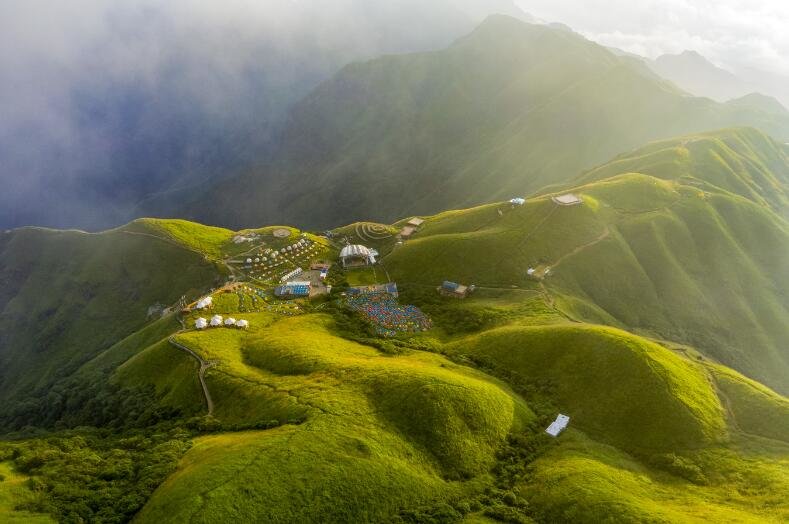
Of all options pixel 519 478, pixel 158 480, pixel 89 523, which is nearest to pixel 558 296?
pixel 519 478

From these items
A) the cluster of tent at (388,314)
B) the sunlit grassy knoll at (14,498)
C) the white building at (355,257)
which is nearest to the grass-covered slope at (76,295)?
the white building at (355,257)

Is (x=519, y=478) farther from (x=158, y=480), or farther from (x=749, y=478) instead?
(x=158, y=480)

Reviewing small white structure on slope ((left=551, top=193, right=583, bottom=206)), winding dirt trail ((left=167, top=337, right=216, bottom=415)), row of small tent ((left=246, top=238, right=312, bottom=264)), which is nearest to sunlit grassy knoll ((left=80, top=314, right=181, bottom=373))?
winding dirt trail ((left=167, top=337, right=216, bottom=415))

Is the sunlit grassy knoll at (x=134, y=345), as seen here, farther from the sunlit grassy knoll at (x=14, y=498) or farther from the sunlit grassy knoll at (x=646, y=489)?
the sunlit grassy knoll at (x=646, y=489)

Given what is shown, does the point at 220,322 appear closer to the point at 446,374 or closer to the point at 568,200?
the point at 446,374

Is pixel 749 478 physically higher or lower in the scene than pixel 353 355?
lower
